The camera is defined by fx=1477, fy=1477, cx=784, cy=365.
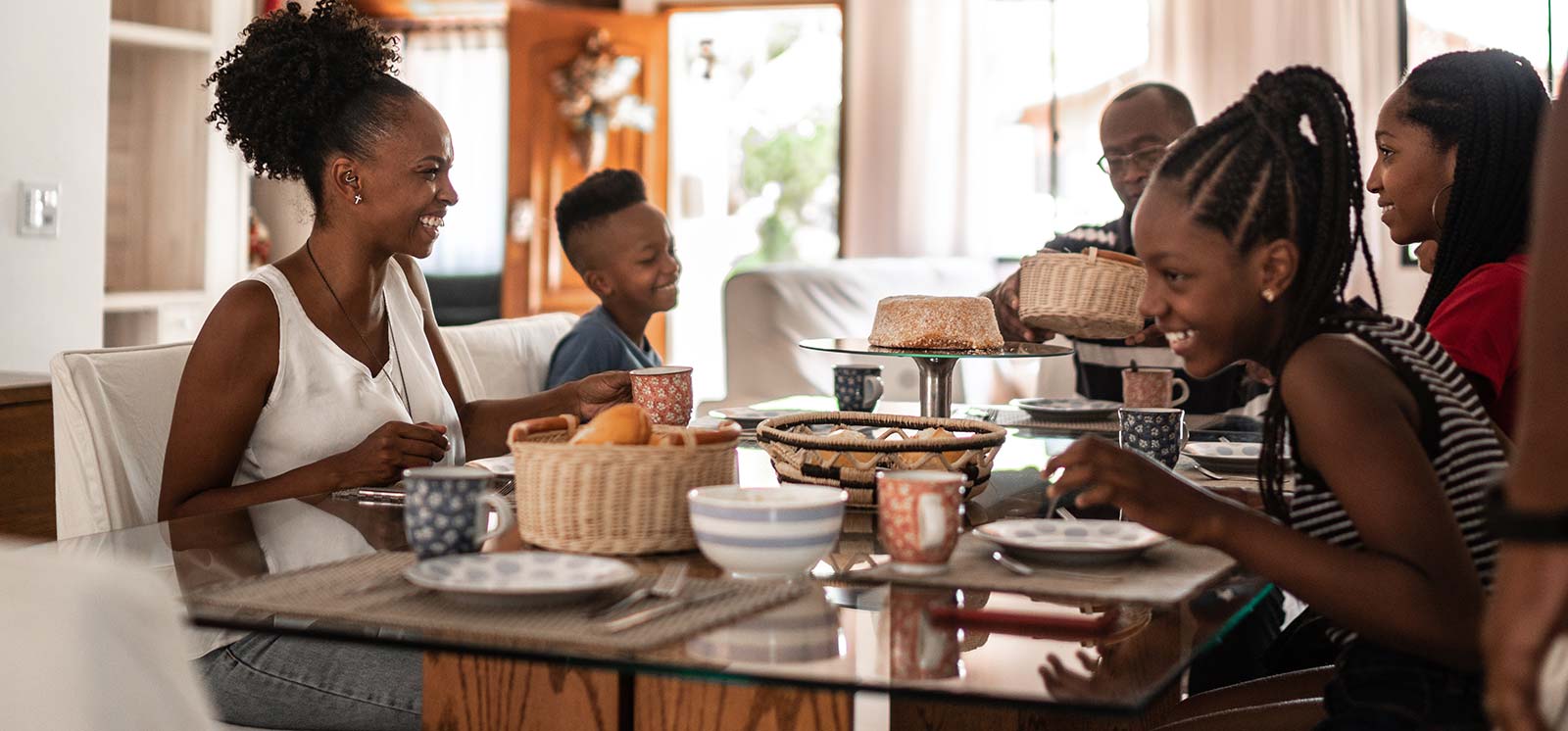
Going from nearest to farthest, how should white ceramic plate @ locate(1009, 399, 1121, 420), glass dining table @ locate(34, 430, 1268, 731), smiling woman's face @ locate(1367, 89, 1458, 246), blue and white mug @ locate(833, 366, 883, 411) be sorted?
glass dining table @ locate(34, 430, 1268, 731) < smiling woman's face @ locate(1367, 89, 1458, 246) < blue and white mug @ locate(833, 366, 883, 411) < white ceramic plate @ locate(1009, 399, 1121, 420)

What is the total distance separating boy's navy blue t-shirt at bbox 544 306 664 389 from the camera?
2.95 meters

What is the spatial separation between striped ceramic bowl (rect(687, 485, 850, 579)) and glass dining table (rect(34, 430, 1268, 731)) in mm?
35

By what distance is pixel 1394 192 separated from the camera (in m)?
2.11

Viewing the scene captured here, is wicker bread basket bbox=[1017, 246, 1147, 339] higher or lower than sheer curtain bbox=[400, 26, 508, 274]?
lower

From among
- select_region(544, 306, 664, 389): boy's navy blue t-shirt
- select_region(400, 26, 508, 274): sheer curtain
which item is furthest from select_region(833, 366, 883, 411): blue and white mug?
select_region(400, 26, 508, 274): sheer curtain

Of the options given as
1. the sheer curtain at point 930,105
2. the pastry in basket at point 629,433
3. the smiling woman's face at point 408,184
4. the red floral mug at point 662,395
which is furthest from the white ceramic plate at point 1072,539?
the sheer curtain at point 930,105

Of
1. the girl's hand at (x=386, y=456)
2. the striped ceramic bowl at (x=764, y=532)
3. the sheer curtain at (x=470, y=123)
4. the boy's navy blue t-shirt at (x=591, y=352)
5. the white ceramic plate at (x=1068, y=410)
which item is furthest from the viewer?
the sheer curtain at (x=470, y=123)

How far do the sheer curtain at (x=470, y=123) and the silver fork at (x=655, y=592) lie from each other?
253 inches

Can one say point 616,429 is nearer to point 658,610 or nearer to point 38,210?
point 658,610

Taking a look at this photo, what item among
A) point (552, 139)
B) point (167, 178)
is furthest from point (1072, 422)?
point (552, 139)

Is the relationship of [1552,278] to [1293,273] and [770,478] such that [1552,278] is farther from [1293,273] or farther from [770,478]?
[770,478]

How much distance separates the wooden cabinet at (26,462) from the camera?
9.33 ft

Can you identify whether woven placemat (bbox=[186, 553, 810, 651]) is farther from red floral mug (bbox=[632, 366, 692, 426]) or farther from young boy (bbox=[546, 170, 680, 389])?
young boy (bbox=[546, 170, 680, 389])

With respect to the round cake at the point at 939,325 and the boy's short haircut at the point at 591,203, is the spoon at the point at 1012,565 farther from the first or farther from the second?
the boy's short haircut at the point at 591,203
